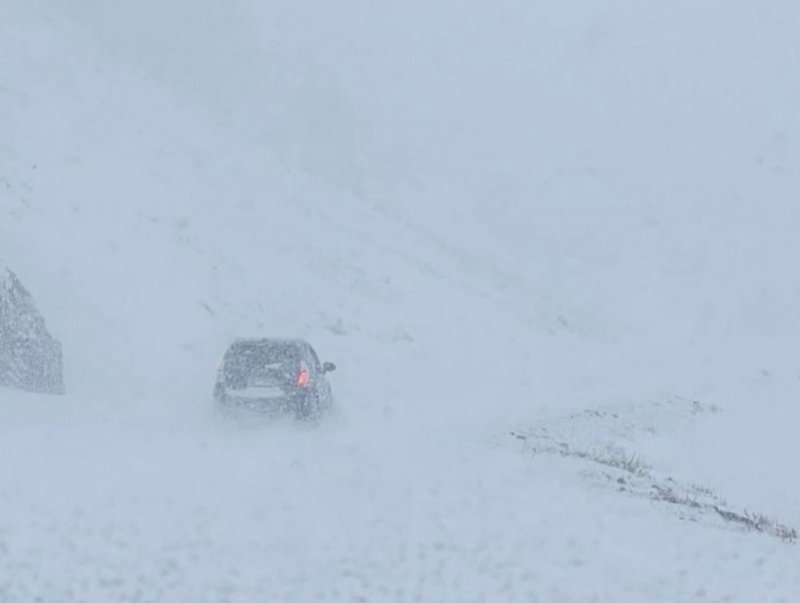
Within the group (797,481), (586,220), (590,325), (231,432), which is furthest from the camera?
(586,220)

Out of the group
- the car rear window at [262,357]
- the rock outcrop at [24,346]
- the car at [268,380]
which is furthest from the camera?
the rock outcrop at [24,346]

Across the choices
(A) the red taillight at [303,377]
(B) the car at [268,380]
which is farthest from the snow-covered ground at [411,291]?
(A) the red taillight at [303,377]

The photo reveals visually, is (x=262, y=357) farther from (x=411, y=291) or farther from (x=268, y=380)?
(x=411, y=291)

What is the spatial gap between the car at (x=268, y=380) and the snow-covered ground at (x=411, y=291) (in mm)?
382

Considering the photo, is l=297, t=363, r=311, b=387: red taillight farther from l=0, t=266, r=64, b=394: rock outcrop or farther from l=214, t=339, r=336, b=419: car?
l=0, t=266, r=64, b=394: rock outcrop

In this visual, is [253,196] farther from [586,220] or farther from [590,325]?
[586,220]

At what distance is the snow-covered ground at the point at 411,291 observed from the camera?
9492mm

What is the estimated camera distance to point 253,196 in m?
38.9

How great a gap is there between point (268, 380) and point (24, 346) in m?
4.02

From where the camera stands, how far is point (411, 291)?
35.4m

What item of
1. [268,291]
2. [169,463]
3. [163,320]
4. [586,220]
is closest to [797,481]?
[169,463]

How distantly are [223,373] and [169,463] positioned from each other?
3.73 m

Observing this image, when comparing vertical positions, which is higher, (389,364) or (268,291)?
(268,291)

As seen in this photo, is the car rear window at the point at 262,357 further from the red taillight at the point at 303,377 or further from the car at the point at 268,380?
the red taillight at the point at 303,377
